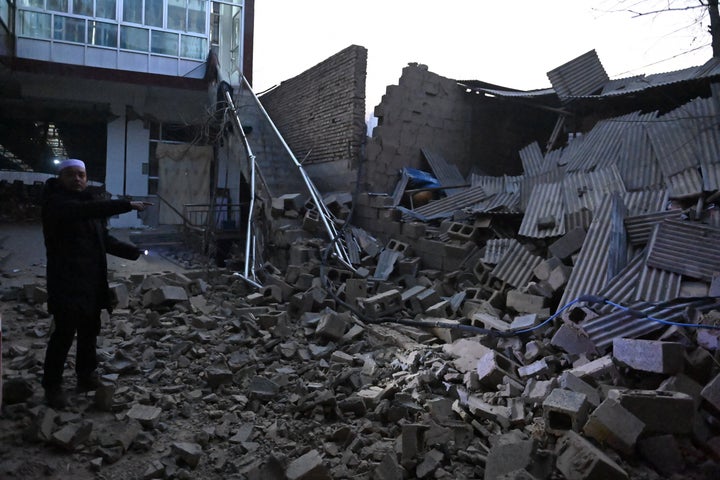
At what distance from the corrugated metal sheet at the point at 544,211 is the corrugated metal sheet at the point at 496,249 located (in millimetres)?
241

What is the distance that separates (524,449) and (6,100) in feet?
56.8

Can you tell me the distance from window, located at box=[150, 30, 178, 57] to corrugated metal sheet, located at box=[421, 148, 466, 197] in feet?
30.3

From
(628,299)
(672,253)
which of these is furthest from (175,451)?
(672,253)

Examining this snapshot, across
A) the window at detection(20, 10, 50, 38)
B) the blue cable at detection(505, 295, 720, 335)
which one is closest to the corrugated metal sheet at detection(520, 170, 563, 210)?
the blue cable at detection(505, 295, 720, 335)

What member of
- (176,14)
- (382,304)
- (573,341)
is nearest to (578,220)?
(573,341)

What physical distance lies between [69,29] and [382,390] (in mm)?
15106

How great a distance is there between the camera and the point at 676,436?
3303 mm

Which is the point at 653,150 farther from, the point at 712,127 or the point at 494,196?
the point at 494,196

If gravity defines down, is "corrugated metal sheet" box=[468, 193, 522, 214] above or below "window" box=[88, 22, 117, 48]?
below

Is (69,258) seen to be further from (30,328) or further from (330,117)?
(330,117)

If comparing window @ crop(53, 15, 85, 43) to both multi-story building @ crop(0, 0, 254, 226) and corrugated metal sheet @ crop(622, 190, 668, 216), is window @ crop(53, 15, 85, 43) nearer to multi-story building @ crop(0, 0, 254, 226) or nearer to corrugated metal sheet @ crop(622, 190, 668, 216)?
multi-story building @ crop(0, 0, 254, 226)

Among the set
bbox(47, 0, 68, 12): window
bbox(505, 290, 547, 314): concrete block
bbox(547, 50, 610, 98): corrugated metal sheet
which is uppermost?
bbox(47, 0, 68, 12): window

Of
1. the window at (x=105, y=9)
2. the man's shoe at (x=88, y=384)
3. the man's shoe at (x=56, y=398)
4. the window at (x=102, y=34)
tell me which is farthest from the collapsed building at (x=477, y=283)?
the window at (x=105, y=9)

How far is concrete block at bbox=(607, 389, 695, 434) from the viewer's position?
127 inches
